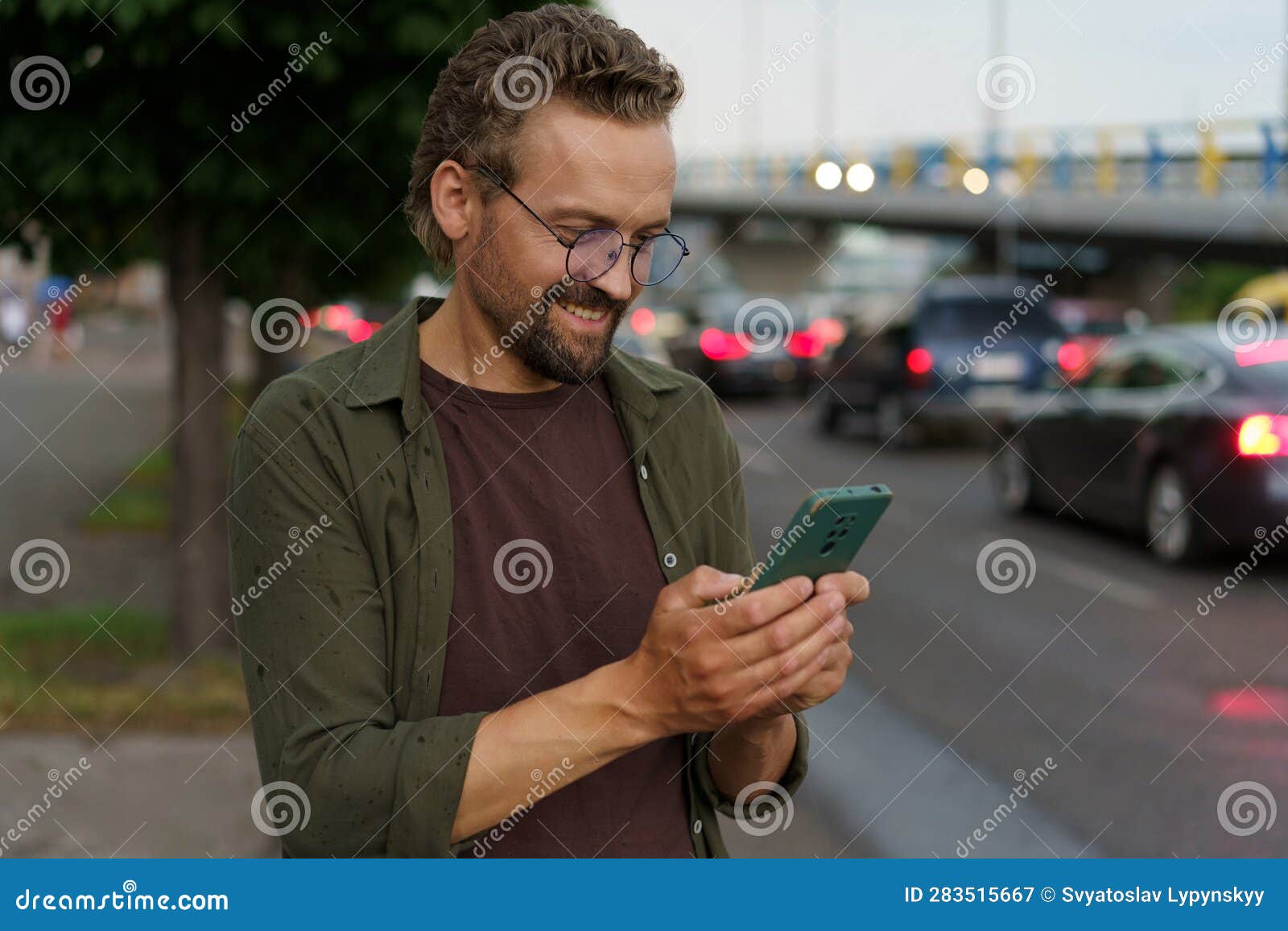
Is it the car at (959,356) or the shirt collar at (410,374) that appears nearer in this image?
the shirt collar at (410,374)

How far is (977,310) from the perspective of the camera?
1848 cm

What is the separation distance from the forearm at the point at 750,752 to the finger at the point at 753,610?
1.18ft

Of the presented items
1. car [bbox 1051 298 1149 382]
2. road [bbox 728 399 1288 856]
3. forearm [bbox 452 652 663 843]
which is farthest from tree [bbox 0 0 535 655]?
car [bbox 1051 298 1149 382]

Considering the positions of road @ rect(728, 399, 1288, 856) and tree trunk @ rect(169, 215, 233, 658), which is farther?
tree trunk @ rect(169, 215, 233, 658)

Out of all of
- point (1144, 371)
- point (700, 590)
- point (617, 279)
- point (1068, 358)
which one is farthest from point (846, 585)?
point (1068, 358)

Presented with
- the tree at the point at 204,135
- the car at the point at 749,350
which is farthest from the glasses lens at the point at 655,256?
the car at the point at 749,350

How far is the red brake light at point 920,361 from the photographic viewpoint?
18375 millimetres

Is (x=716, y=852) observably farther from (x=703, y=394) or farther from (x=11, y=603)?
(x=11, y=603)

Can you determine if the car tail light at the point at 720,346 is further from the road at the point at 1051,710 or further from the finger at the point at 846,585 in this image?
the finger at the point at 846,585

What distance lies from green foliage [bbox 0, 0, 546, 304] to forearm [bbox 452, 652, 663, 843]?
4330 millimetres

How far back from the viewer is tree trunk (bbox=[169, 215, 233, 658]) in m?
7.49

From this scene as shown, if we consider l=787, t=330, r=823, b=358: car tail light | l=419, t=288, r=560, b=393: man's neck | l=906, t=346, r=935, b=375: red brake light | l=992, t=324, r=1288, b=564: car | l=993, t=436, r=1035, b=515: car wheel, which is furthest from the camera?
l=787, t=330, r=823, b=358: car tail light

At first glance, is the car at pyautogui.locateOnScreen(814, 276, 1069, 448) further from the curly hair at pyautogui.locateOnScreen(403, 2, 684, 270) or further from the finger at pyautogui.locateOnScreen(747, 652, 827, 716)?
the finger at pyautogui.locateOnScreen(747, 652, 827, 716)

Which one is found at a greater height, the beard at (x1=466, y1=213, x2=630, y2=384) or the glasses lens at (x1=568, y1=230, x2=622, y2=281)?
the glasses lens at (x1=568, y1=230, x2=622, y2=281)
